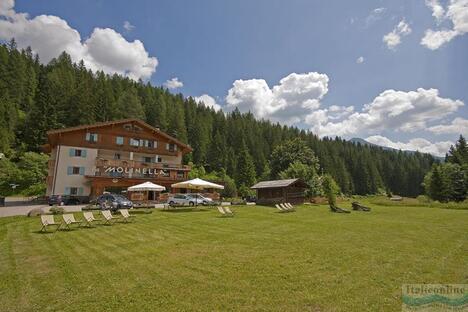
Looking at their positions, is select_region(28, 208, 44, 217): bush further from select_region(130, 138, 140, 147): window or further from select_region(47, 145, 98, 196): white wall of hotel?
select_region(130, 138, 140, 147): window

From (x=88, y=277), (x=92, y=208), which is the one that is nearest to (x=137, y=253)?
(x=88, y=277)

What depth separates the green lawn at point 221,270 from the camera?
5.60 metres

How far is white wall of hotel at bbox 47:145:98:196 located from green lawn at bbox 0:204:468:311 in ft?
83.5

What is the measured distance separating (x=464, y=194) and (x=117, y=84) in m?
88.8

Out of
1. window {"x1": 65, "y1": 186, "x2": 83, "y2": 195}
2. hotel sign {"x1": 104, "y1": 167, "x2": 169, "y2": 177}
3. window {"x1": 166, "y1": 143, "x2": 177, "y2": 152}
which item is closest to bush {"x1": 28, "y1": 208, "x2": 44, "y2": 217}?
hotel sign {"x1": 104, "y1": 167, "x2": 169, "y2": 177}

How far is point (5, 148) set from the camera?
173 feet

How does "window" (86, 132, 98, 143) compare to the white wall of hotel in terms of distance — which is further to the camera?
"window" (86, 132, 98, 143)

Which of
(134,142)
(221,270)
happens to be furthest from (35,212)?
(134,142)

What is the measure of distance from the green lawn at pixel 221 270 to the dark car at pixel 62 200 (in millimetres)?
21397

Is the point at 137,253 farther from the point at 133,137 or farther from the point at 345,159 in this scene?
the point at 345,159

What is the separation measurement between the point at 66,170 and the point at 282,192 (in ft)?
93.3

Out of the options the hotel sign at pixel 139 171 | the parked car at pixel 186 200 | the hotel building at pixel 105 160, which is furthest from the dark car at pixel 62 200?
the parked car at pixel 186 200

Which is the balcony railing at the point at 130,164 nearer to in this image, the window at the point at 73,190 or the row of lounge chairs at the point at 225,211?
the window at the point at 73,190

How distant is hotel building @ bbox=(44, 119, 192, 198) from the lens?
117ft
